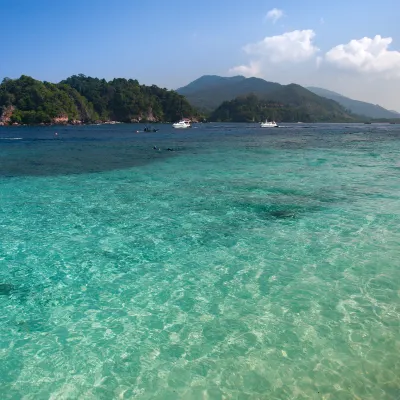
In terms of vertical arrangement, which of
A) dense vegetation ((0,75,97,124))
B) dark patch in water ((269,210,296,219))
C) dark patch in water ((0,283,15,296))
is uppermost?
dense vegetation ((0,75,97,124))

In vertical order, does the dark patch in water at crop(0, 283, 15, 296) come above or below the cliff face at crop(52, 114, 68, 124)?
below

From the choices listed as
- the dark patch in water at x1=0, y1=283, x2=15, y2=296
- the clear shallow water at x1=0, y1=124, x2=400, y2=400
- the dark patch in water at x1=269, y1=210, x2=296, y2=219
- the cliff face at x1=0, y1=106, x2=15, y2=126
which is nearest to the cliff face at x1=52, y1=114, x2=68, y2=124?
the cliff face at x1=0, y1=106, x2=15, y2=126

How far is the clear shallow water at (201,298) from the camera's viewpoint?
6.67 meters

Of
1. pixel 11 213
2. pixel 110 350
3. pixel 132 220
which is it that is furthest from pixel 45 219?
pixel 110 350

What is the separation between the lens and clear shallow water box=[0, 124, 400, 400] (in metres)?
6.67

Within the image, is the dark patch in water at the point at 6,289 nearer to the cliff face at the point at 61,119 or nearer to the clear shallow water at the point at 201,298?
the clear shallow water at the point at 201,298

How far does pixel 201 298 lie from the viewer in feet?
31.0

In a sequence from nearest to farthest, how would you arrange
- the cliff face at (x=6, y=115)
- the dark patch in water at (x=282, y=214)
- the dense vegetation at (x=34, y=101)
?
the dark patch in water at (x=282, y=214) → the cliff face at (x=6, y=115) → the dense vegetation at (x=34, y=101)

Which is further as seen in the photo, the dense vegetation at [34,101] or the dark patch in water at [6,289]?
the dense vegetation at [34,101]

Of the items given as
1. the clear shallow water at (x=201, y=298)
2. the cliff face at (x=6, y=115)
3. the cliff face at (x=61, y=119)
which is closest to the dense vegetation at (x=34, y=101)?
the cliff face at (x=61, y=119)

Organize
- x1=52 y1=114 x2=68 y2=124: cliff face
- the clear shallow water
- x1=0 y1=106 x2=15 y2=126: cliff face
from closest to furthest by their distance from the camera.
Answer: the clear shallow water, x1=0 y1=106 x2=15 y2=126: cliff face, x1=52 y1=114 x2=68 y2=124: cliff face

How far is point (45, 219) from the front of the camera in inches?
652

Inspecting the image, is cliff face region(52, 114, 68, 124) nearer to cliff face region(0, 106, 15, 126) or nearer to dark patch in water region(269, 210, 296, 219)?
cliff face region(0, 106, 15, 126)

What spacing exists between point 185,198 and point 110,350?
1341cm
